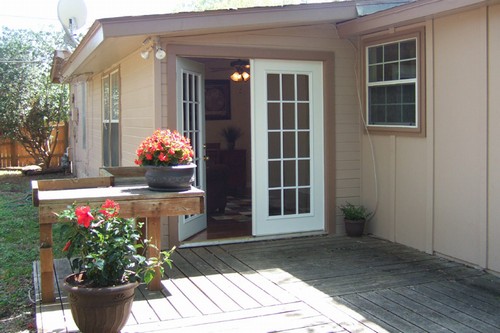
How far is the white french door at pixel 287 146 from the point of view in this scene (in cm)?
644

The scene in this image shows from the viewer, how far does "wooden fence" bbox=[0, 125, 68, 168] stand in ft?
58.1

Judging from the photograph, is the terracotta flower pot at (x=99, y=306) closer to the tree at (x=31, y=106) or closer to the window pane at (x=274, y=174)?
the window pane at (x=274, y=174)

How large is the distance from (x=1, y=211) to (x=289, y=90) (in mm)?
5445

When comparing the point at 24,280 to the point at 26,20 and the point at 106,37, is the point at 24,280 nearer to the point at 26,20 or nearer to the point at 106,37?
the point at 106,37

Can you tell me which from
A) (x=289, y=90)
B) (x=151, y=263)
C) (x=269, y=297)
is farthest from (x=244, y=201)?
(x=151, y=263)

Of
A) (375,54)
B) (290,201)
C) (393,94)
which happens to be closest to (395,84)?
(393,94)

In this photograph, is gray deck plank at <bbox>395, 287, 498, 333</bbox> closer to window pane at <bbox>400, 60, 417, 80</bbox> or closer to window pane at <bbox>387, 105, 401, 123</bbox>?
window pane at <bbox>387, 105, 401, 123</bbox>

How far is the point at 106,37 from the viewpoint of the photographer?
545cm

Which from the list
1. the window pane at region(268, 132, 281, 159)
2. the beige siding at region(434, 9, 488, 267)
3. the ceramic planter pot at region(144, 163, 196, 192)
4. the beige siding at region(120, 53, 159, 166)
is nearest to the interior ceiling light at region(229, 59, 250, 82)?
the beige siding at region(120, 53, 159, 166)

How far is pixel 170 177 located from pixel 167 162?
120 millimetres

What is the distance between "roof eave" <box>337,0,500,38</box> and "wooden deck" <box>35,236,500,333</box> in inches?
87.8

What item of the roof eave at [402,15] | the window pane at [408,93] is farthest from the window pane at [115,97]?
the window pane at [408,93]

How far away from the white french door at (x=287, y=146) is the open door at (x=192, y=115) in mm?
615

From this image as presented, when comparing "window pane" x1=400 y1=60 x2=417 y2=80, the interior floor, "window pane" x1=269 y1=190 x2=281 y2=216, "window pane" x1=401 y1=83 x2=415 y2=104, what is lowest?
the interior floor
